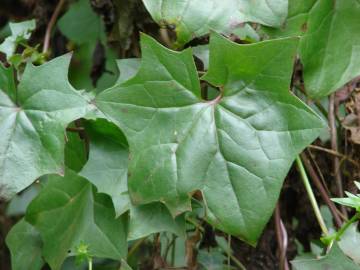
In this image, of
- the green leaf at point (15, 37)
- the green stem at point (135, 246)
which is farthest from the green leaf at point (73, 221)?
the green leaf at point (15, 37)

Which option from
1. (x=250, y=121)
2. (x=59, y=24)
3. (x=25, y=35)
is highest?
(x=250, y=121)

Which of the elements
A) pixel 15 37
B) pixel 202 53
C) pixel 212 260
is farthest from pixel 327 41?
pixel 15 37

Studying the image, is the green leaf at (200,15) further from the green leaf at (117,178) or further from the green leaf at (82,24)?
the green leaf at (82,24)

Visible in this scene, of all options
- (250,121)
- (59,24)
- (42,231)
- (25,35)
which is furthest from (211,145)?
(59,24)

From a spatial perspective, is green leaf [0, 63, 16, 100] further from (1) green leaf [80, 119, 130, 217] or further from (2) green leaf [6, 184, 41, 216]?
(2) green leaf [6, 184, 41, 216]

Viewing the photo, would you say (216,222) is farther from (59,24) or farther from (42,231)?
(59,24)
